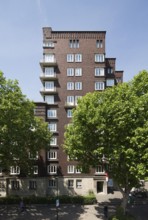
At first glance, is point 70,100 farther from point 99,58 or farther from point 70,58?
point 99,58

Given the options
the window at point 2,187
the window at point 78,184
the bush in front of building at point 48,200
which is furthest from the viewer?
the window at point 78,184

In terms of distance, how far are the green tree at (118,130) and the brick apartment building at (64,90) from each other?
Answer: 66.3 ft

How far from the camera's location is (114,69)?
69.4m

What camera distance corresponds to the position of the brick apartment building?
61.3m

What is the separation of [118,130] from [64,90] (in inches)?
1096

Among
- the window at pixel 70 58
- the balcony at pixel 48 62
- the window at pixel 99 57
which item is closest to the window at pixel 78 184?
the balcony at pixel 48 62

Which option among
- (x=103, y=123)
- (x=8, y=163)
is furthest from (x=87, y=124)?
(x=8, y=163)

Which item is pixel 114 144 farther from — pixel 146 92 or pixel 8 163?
pixel 8 163

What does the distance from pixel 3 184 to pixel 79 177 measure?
15062 mm

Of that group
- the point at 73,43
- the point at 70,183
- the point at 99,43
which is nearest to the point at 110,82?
the point at 99,43

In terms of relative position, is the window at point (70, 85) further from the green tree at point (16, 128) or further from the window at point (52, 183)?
the green tree at point (16, 128)

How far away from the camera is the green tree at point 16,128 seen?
3947cm

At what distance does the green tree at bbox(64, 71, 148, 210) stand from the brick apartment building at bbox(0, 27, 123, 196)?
2022 cm

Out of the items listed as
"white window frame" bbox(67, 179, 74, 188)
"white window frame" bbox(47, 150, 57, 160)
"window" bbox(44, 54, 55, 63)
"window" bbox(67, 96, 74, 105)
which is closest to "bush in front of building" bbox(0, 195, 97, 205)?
"white window frame" bbox(67, 179, 74, 188)
